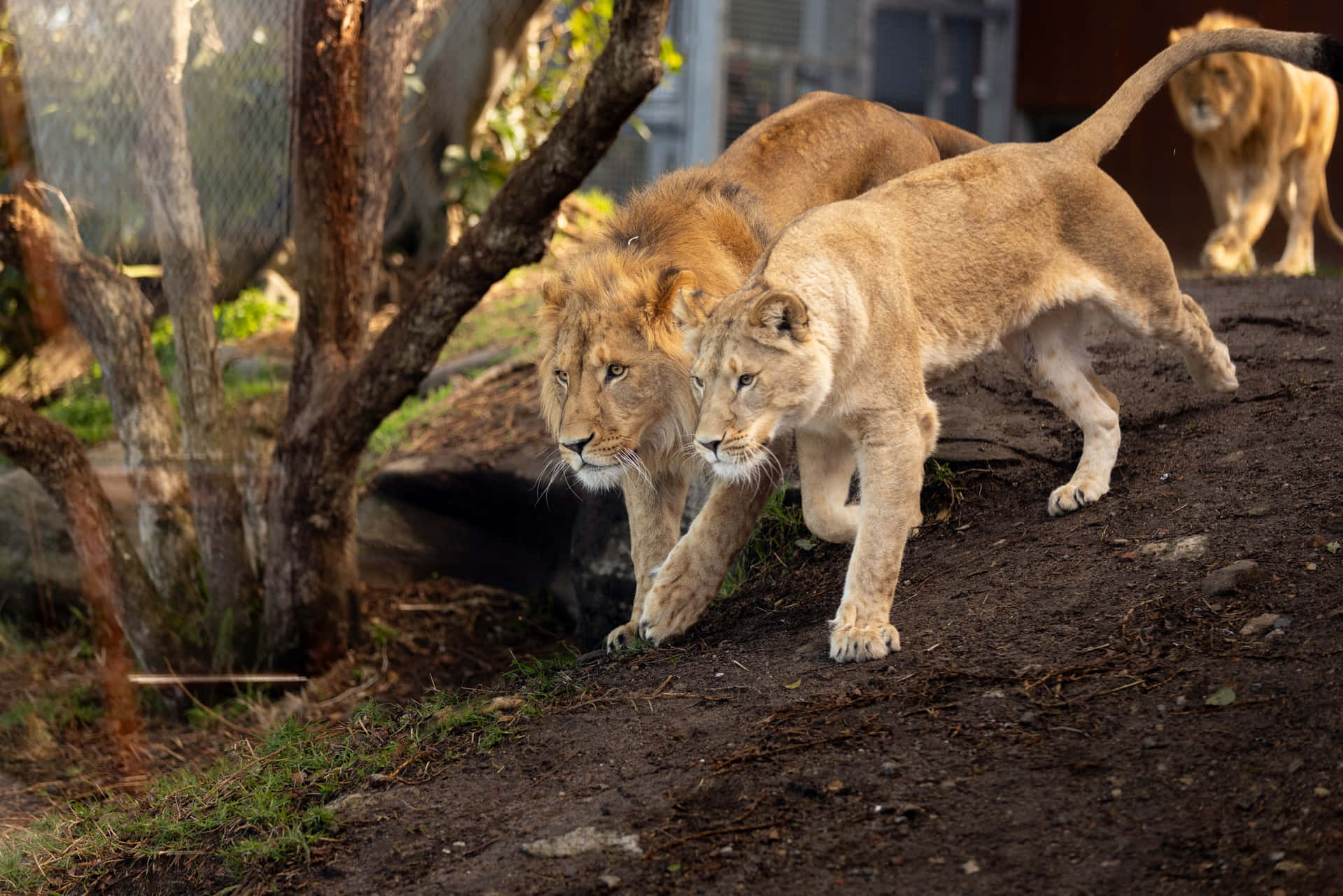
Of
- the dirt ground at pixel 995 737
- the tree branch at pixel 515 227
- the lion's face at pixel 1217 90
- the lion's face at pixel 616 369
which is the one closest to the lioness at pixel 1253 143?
the lion's face at pixel 1217 90

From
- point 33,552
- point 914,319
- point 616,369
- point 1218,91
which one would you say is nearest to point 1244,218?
point 1218,91

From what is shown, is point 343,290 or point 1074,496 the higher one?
point 343,290

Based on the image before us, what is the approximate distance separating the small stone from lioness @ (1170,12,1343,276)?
5.21 meters

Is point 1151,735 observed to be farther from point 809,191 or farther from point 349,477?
point 349,477

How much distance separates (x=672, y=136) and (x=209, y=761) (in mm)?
8694

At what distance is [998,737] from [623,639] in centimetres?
158

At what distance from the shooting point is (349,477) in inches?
245

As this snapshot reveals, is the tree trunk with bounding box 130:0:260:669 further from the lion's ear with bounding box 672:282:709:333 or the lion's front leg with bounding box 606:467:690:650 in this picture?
the lion's ear with bounding box 672:282:709:333

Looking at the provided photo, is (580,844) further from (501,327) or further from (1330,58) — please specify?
(501,327)

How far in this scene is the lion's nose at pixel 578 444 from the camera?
3.85m

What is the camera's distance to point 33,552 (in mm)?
7512

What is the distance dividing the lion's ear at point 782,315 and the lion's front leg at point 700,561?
35.8 inches

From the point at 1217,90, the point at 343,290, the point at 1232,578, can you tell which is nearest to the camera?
the point at 1232,578

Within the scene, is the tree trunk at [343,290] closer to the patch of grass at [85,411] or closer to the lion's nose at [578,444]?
the lion's nose at [578,444]
